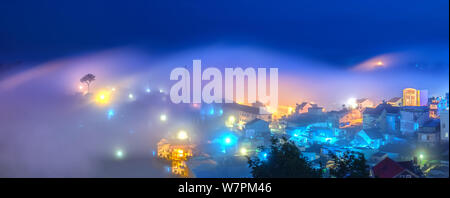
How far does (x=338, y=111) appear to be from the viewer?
36.8 feet

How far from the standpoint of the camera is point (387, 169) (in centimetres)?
559

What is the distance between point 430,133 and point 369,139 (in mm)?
1618

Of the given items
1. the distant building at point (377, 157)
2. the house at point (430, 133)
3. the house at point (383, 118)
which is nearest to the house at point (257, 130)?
the house at point (383, 118)

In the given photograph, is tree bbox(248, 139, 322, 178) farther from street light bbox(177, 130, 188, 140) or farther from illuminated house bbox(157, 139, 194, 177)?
street light bbox(177, 130, 188, 140)

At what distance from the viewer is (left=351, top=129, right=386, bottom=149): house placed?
853 centimetres

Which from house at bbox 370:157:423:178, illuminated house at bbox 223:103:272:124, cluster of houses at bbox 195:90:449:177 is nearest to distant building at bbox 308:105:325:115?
cluster of houses at bbox 195:90:449:177

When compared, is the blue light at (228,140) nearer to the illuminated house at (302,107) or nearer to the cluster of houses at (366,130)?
the cluster of houses at (366,130)

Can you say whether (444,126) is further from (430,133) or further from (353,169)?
(353,169)

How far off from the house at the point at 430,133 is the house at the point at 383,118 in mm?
1016

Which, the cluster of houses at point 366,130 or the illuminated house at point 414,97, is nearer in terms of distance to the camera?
the cluster of houses at point 366,130

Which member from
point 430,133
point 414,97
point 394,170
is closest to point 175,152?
point 394,170

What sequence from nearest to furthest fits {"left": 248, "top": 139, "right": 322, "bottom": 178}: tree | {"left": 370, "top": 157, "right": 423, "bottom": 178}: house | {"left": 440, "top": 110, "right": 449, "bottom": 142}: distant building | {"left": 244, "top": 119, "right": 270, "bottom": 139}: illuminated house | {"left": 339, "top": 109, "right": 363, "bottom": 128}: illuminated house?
{"left": 248, "top": 139, "right": 322, "bottom": 178}: tree, {"left": 370, "top": 157, "right": 423, "bottom": 178}: house, {"left": 440, "top": 110, "right": 449, "bottom": 142}: distant building, {"left": 339, "top": 109, "right": 363, "bottom": 128}: illuminated house, {"left": 244, "top": 119, "right": 270, "bottom": 139}: illuminated house

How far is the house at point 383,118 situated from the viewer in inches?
345

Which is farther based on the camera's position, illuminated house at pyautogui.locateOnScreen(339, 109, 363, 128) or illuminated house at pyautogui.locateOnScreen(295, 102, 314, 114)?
illuminated house at pyautogui.locateOnScreen(295, 102, 314, 114)
